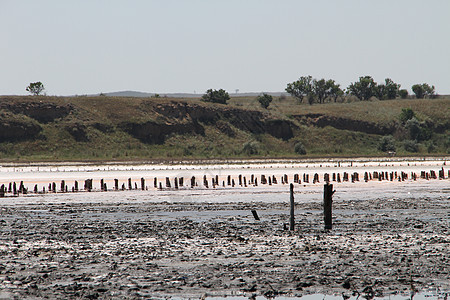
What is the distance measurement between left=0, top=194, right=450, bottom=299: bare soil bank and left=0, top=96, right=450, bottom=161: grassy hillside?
200ft

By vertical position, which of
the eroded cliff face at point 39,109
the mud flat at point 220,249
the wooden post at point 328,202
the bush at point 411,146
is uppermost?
the eroded cliff face at point 39,109

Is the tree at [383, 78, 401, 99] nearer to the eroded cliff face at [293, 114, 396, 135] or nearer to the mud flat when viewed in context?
the eroded cliff face at [293, 114, 396, 135]

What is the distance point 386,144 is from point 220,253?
3796 inches

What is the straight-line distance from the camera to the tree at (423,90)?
17838 cm

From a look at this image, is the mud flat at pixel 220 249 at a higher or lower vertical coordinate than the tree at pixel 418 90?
lower

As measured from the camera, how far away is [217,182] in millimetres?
50062

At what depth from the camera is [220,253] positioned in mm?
20188

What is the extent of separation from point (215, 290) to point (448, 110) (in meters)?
128

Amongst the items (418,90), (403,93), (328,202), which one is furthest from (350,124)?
(328,202)

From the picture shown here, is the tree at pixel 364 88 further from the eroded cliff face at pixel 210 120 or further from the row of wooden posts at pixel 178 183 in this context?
the row of wooden posts at pixel 178 183

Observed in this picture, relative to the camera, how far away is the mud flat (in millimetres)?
15852

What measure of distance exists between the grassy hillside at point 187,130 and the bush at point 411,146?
0.15m

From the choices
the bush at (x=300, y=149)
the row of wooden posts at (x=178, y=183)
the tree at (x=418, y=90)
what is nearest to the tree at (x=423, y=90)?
the tree at (x=418, y=90)

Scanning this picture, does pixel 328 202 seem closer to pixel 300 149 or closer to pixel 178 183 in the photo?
pixel 178 183
